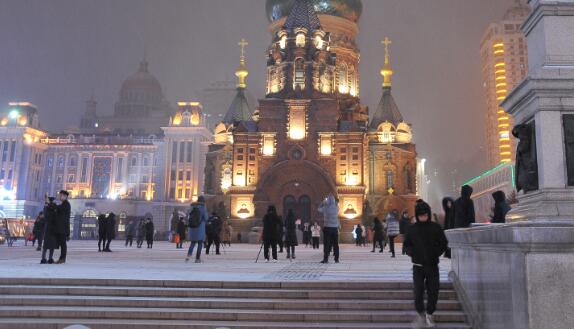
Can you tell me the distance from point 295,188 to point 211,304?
35.6 meters

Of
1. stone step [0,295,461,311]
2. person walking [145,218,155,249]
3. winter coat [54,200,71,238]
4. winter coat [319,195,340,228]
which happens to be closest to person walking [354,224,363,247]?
person walking [145,218,155,249]

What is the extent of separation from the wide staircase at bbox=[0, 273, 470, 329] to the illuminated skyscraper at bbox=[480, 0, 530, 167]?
4106 inches

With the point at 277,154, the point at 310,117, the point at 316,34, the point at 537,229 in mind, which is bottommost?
the point at 537,229

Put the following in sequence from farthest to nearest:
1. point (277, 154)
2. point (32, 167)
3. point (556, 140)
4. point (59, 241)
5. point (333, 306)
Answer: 1. point (32, 167)
2. point (277, 154)
3. point (59, 241)
4. point (333, 306)
5. point (556, 140)

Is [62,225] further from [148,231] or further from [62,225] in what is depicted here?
[148,231]

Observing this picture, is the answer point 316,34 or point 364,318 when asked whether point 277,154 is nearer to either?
point 316,34

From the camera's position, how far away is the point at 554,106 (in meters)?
7.68

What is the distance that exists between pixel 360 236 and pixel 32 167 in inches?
2387

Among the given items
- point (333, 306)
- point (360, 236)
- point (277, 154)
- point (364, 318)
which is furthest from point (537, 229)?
point (277, 154)

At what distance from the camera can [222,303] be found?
8461 mm

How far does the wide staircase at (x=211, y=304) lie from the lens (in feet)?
25.7

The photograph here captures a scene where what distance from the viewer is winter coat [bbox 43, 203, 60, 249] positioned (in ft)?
47.1

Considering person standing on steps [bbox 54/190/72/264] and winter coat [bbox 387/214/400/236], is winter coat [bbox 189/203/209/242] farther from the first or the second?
winter coat [bbox 387/214/400/236]

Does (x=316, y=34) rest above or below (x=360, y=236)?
above
